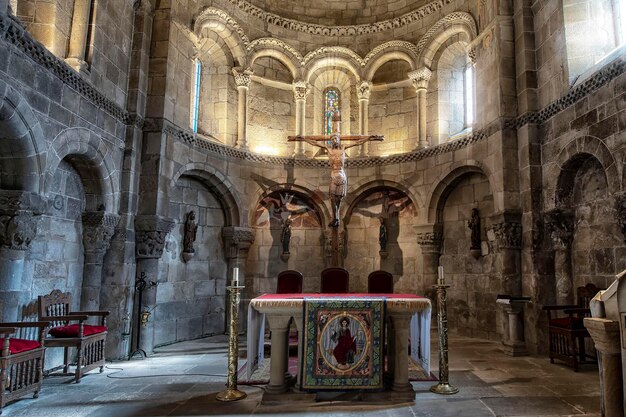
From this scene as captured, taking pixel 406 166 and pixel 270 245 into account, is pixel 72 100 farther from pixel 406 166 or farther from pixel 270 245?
pixel 406 166

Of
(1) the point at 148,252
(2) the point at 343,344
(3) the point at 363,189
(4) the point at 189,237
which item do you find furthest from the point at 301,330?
(3) the point at 363,189

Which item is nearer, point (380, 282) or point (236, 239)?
point (380, 282)

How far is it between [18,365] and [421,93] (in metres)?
9.00

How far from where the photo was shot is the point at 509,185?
777 cm

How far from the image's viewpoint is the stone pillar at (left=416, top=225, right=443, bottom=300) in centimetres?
953

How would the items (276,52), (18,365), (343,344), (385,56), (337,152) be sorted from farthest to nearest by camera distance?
1. (385,56)
2. (276,52)
3. (337,152)
4. (343,344)
5. (18,365)

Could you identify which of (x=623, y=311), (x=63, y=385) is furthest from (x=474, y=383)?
(x=63, y=385)

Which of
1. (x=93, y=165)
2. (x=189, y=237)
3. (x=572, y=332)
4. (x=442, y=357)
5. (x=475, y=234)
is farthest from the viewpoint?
(x=475, y=234)

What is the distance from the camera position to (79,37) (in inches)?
256

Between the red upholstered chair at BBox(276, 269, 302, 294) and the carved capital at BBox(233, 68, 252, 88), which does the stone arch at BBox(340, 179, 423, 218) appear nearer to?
the red upholstered chair at BBox(276, 269, 302, 294)

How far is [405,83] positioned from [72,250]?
8.04 metres

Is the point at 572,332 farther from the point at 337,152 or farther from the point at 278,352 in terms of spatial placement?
the point at 337,152

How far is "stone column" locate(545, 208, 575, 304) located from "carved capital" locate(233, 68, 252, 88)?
22.1 feet

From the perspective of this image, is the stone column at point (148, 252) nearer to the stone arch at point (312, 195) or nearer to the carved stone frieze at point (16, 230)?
the carved stone frieze at point (16, 230)
